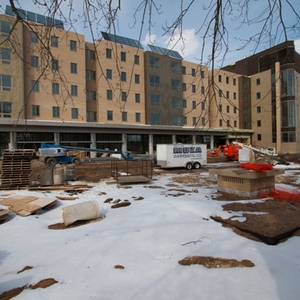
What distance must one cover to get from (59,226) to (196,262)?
160 inches

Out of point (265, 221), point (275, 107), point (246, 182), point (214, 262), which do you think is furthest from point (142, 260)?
point (275, 107)

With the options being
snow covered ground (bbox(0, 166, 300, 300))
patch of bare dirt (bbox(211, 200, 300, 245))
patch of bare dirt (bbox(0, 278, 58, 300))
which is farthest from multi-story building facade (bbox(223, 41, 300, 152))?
patch of bare dirt (bbox(0, 278, 58, 300))

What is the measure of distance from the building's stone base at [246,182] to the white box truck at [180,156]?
11.3m

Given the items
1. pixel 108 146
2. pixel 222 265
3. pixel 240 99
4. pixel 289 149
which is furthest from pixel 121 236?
pixel 240 99

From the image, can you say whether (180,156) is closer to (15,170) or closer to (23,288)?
(15,170)

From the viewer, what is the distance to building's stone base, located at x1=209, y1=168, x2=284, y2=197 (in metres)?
8.81

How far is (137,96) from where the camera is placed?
135 feet

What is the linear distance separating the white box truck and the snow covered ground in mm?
14966

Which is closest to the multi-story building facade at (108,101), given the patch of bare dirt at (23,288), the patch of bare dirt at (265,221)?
the patch of bare dirt at (265,221)

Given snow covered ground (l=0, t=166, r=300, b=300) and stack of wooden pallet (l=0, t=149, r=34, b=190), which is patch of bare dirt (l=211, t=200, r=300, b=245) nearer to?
snow covered ground (l=0, t=166, r=300, b=300)

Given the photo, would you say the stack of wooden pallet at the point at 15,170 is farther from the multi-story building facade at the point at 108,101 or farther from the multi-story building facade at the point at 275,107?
the multi-story building facade at the point at 275,107

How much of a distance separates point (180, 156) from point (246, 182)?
12922 mm

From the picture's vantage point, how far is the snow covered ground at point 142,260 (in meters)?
3.13

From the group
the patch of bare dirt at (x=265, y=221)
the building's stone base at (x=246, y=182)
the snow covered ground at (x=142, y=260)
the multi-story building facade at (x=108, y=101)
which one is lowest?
the snow covered ground at (x=142, y=260)
